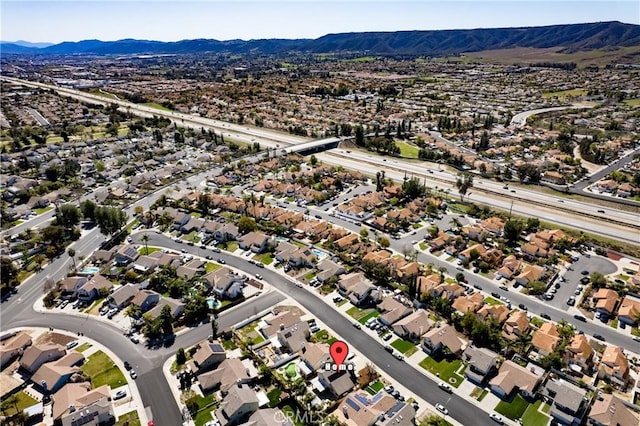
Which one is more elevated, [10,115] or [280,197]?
[10,115]

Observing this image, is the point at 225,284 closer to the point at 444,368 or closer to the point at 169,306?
the point at 169,306

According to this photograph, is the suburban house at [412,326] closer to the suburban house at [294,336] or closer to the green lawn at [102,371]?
the suburban house at [294,336]

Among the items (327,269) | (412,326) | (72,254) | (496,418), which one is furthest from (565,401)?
(72,254)

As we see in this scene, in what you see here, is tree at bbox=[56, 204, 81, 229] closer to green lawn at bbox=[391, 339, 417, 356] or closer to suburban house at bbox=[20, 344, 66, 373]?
suburban house at bbox=[20, 344, 66, 373]

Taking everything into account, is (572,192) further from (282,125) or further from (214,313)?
(282,125)

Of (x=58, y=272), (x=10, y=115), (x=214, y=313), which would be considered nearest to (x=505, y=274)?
(x=214, y=313)
